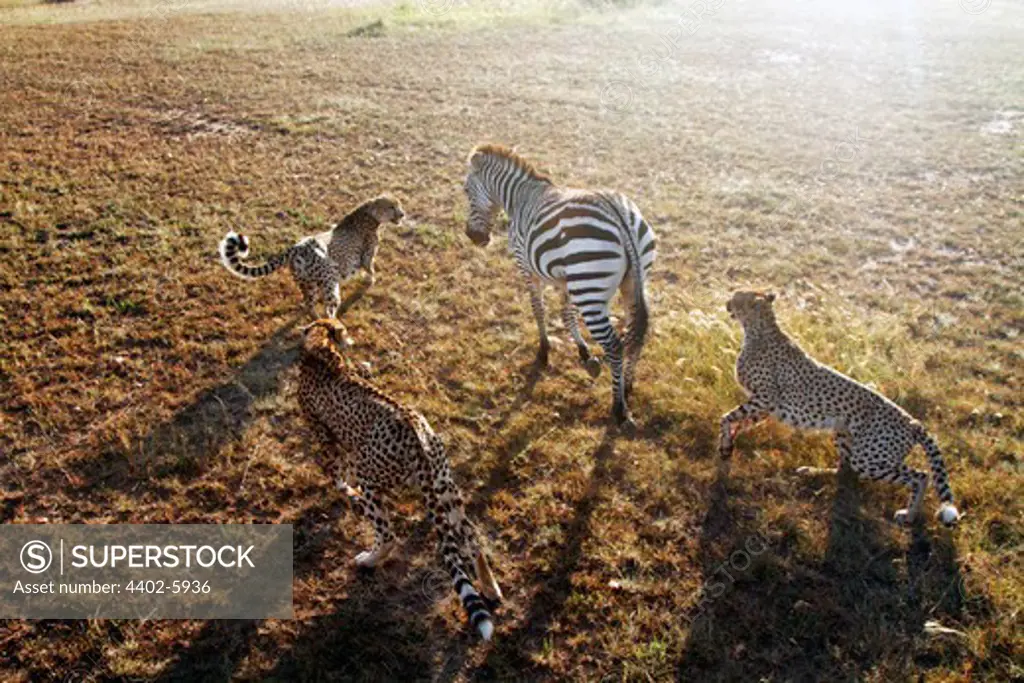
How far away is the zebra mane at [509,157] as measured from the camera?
796 cm

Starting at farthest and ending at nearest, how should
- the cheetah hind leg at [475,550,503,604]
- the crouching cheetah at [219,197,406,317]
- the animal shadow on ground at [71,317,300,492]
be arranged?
the crouching cheetah at [219,197,406,317] → the animal shadow on ground at [71,317,300,492] → the cheetah hind leg at [475,550,503,604]

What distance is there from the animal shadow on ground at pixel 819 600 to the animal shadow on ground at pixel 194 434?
480 centimetres

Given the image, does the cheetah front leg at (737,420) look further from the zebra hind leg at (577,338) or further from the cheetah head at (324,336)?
the cheetah head at (324,336)

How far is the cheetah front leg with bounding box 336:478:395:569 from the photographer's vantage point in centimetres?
518

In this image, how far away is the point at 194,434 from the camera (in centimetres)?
679

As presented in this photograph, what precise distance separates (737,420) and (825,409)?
772 mm

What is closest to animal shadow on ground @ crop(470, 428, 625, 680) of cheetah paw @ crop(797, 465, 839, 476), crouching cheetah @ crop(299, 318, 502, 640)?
crouching cheetah @ crop(299, 318, 502, 640)

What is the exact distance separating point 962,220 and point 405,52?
17292 millimetres

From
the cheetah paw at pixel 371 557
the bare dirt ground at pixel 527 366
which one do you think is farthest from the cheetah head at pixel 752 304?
the cheetah paw at pixel 371 557

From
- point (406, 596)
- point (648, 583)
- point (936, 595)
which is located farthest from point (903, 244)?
point (406, 596)

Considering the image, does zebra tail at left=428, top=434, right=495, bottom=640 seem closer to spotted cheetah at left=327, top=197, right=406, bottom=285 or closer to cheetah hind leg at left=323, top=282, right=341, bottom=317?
cheetah hind leg at left=323, top=282, right=341, bottom=317

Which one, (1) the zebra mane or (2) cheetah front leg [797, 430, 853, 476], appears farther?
(1) the zebra mane

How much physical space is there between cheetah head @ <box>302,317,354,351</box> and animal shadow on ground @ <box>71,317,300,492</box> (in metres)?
1.75
